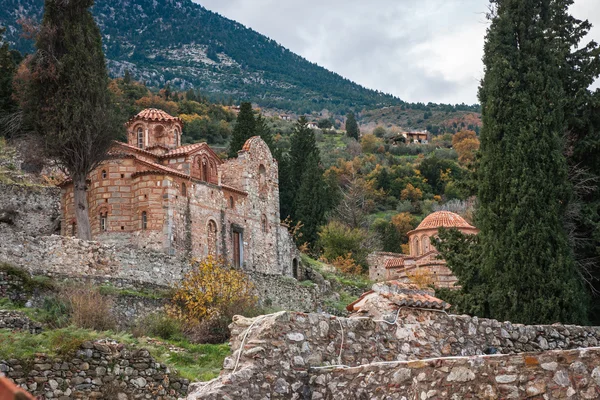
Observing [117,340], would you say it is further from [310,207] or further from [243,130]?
[310,207]

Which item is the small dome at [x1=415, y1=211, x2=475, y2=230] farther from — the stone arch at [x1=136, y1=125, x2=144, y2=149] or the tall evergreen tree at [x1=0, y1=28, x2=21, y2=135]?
the tall evergreen tree at [x1=0, y1=28, x2=21, y2=135]

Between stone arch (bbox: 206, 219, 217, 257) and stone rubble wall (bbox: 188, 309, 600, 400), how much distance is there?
81.9 feet

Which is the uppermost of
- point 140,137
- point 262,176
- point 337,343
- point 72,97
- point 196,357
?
point 72,97

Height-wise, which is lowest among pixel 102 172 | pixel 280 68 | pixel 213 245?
pixel 213 245

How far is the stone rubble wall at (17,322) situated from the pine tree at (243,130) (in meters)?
30.7

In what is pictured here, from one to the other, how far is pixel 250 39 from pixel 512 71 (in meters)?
166

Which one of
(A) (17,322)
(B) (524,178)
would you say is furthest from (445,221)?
(A) (17,322)

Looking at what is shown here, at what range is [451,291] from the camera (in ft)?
60.1

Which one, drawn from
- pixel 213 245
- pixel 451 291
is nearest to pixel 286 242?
pixel 213 245

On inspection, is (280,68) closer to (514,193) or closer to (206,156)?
(206,156)

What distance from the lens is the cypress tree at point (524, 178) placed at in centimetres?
1606

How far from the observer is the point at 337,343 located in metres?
7.52

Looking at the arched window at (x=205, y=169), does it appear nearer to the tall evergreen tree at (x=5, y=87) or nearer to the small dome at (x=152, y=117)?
the small dome at (x=152, y=117)

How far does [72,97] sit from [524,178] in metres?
17.7
